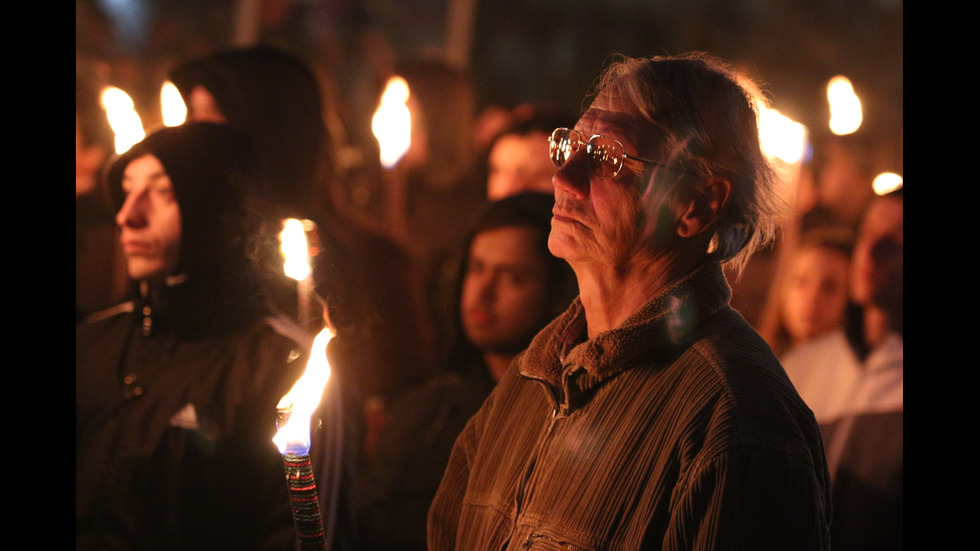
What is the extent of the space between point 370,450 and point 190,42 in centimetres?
538

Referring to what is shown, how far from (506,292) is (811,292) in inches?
70.4

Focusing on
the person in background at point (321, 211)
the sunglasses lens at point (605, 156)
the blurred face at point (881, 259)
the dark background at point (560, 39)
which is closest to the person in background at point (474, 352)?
the person in background at point (321, 211)

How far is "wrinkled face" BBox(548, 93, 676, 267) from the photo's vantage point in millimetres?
1892

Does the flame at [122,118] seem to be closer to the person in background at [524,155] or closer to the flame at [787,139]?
the person in background at [524,155]

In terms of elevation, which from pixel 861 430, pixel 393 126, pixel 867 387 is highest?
pixel 393 126

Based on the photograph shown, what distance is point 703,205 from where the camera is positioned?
1881mm

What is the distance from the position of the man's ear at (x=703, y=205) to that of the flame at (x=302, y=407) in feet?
2.72

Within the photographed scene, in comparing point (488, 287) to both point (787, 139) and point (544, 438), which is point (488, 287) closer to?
point (544, 438)

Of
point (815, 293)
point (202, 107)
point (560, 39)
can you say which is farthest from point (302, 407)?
point (560, 39)

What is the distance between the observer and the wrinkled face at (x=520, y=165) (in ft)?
13.5

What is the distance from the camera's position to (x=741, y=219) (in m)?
1.93

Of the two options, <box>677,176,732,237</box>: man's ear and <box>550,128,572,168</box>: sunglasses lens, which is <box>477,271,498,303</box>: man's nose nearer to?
<box>550,128,572,168</box>: sunglasses lens

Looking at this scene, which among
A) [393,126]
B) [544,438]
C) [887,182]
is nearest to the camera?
[544,438]

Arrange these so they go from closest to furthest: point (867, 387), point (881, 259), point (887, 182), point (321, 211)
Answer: point (321, 211)
point (867, 387)
point (881, 259)
point (887, 182)
